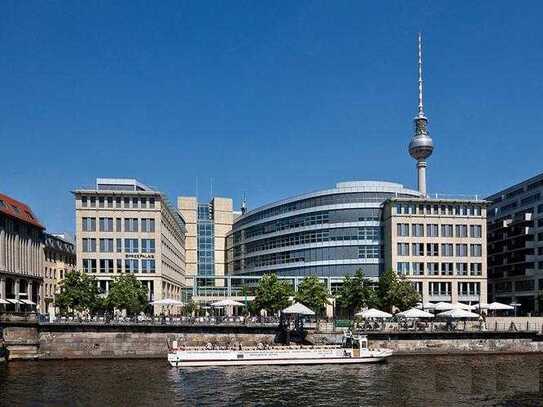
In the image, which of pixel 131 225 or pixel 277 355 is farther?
pixel 131 225

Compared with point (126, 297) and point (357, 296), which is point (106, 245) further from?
point (357, 296)

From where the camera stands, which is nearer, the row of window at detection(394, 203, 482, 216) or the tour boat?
the tour boat

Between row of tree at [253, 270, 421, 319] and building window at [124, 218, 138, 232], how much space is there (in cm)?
2744

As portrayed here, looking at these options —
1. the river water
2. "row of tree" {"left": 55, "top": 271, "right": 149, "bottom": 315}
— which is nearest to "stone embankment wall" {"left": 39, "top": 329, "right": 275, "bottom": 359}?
the river water

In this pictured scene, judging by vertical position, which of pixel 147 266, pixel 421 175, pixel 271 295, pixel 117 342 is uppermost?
pixel 421 175

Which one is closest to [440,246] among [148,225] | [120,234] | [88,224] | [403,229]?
[403,229]

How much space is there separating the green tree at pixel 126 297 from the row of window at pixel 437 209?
53.7 meters

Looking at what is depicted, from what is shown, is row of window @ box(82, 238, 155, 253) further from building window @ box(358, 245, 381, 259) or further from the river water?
building window @ box(358, 245, 381, 259)

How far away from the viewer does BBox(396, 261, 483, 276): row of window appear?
4409 inches

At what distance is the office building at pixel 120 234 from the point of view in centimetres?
10088

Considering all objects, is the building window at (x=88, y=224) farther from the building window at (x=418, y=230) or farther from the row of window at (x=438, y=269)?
the building window at (x=418, y=230)

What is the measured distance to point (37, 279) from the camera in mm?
102438

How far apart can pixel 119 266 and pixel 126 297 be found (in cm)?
2014

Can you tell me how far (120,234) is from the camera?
102 meters
